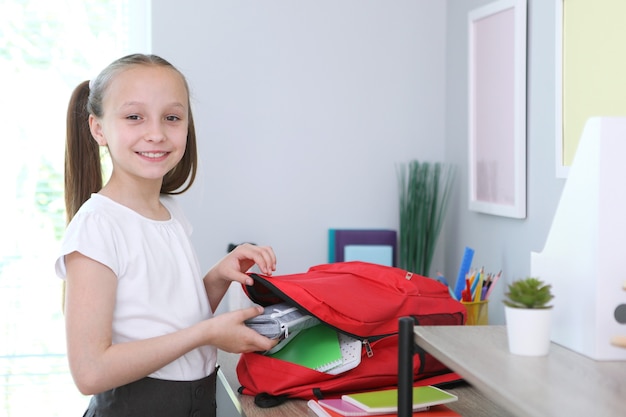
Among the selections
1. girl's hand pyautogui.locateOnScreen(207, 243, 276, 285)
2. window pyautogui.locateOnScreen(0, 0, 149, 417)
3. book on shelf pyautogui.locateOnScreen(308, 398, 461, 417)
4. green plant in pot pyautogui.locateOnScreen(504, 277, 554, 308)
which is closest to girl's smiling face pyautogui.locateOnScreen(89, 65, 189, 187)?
girl's hand pyautogui.locateOnScreen(207, 243, 276, 285)

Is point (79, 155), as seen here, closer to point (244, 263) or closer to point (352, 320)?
point (244, 263)

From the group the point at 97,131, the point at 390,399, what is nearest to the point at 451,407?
the point at 390,399

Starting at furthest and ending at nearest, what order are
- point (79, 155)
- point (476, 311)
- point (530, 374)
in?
point (476, 311)
point (79, 155)
point (530, 374)

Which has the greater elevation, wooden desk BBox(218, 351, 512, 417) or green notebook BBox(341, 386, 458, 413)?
green notebook BBox(341, 386, 458, 413)

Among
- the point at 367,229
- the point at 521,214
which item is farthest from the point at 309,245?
the point at 521,214

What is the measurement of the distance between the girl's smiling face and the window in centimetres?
93

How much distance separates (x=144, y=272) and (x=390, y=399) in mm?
417

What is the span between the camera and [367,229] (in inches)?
88.2

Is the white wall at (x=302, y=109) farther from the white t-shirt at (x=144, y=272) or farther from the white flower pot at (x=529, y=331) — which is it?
the white flower pot at (x=529, y=331)

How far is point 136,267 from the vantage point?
1.25m

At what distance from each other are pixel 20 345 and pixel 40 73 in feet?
2.36

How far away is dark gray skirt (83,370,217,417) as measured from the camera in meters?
1.24

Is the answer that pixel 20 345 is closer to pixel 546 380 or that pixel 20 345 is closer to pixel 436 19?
pixel 436 19

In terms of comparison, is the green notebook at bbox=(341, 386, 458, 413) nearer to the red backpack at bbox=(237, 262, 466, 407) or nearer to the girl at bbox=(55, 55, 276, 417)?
the red backpack at bbox=(237, 262, 466, 407)
